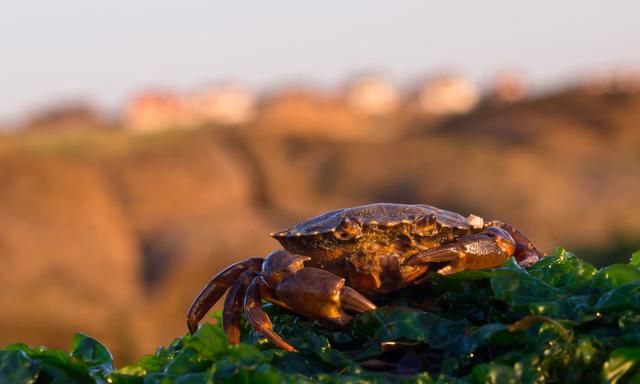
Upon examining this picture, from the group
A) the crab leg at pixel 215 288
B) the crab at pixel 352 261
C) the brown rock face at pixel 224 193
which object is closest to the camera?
the crab at pixel 352 261

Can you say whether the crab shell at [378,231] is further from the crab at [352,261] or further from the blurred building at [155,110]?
the blurred building at [155,110]

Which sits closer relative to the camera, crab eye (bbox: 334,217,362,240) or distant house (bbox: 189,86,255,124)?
crab eye (bbox: 334,217,362,240)

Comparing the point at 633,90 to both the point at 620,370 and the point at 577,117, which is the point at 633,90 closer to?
the point at 577,117

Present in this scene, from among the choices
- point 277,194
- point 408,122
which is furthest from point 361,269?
point 408,122

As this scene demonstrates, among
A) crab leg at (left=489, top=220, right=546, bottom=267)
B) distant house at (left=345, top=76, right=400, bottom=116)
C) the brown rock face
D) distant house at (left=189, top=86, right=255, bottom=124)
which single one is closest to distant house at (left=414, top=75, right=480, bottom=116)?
distant house at (left=345, top=76, right=400, bottom=116)

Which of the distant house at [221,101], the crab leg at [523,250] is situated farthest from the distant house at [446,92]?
the crab leg at [523,250]

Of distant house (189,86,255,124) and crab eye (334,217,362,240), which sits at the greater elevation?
crab eye (334,217,362,240)

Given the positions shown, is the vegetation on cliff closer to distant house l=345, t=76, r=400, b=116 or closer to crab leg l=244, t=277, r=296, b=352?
crab leg l=244, t=277, r=296, b=352
